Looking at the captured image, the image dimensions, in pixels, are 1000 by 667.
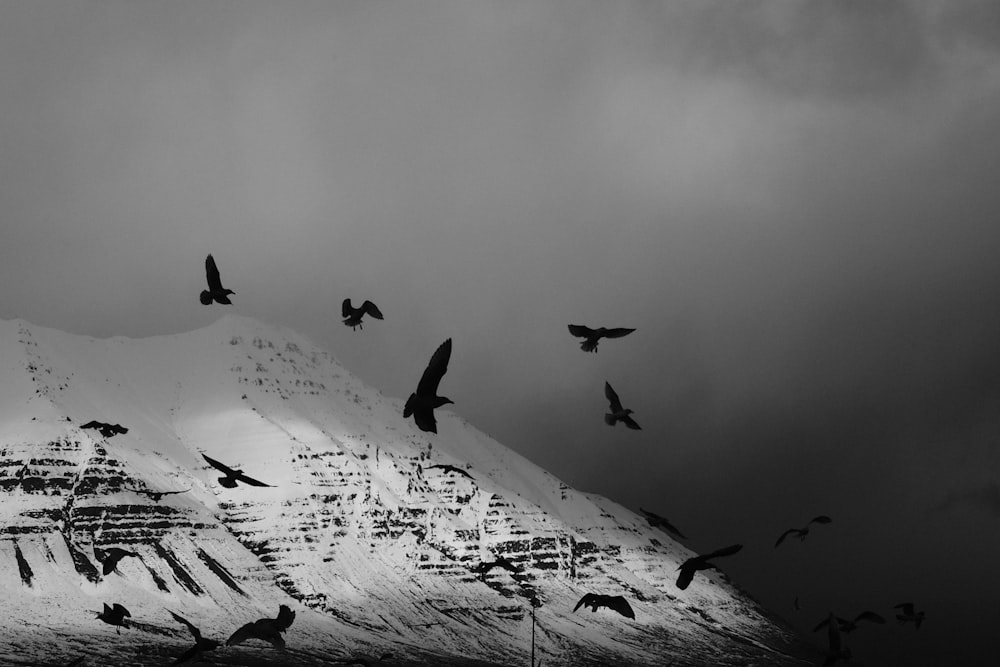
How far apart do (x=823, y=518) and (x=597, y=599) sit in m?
14.5

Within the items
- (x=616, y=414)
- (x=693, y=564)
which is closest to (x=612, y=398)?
(x=616, y=414)

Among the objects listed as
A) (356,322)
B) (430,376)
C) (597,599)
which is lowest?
(597,599)

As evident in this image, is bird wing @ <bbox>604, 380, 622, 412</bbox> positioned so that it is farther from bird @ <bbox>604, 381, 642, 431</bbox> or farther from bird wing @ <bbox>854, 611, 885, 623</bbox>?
bird wing @ <bbox>854, 611, 885, 623</bbox>

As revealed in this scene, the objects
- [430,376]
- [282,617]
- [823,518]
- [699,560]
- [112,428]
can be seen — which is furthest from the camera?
[112,428]

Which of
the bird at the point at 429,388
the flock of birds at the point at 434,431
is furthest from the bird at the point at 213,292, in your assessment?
the bird at the point at 429,388

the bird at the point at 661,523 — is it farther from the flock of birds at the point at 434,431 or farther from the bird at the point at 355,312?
the bird at the point at 355,312

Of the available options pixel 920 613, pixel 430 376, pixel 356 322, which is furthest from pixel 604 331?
pixel 920 613

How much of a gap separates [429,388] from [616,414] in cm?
1814

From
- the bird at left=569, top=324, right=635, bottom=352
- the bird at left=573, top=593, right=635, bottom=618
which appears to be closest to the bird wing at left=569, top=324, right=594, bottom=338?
the bird at left=569, top=324, right=635, bottom=352

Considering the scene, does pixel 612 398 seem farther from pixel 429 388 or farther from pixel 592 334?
pixel 429 388

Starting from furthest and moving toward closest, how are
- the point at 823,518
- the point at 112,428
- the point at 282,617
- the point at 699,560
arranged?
the point at 112,428 → the point at 823,518 → the point at 282,617 → the point at 699,560

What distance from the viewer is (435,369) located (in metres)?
38.8

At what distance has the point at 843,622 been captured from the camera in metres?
58.6

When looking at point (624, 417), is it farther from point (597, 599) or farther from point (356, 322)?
point (356, 322)
